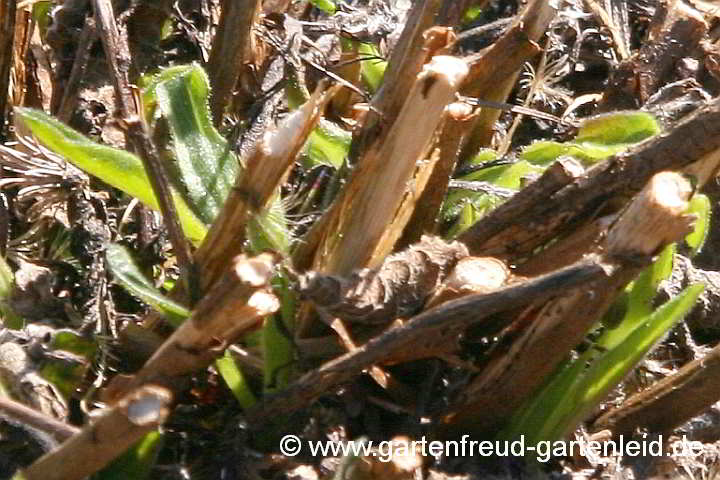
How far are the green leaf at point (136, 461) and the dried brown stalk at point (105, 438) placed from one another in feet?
0.29

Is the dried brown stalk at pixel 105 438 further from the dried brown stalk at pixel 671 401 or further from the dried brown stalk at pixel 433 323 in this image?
the dried brown stalk at pixel 671 401

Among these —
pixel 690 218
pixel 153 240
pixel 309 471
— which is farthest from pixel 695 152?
pixel 153 240

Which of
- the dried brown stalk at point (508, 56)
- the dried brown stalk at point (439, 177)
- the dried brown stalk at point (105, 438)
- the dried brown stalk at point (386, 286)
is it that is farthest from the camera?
the dried brown stalk at point (508, 56)

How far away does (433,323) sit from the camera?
117 cm

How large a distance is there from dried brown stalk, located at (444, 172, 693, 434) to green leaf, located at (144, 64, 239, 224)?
41cm

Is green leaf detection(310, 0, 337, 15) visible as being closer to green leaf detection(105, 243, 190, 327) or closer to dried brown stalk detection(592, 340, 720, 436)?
green leaf detection(105, 243, 190, 327)

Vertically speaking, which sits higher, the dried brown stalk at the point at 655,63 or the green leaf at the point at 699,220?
the dried brown stalk at the point at 655,63

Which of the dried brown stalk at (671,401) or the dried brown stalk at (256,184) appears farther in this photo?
the dried brown stalk at (671,401)

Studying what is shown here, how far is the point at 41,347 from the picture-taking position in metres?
1.27

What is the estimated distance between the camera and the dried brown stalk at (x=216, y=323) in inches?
42.6

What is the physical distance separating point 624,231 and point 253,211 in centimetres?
41

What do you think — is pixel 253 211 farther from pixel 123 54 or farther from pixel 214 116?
pixel 214 116

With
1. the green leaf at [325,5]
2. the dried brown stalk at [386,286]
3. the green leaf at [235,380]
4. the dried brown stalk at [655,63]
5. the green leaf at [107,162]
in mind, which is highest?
the green leaf at [325,5]

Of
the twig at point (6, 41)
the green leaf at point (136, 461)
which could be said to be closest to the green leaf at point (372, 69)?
the twig at point (6, 41)
